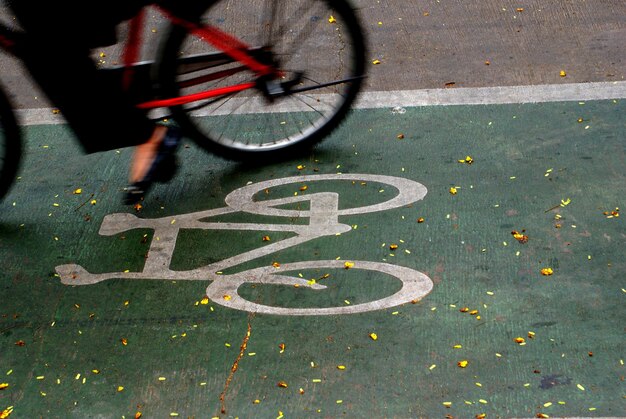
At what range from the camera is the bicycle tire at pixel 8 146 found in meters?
4.41

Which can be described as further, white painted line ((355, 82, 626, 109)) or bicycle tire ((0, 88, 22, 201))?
white painted line ((355, 82, 626, 109))

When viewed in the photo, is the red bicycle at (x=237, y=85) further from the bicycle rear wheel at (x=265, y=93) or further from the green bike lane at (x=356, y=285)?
the green bike lane at (x=356, y=285)

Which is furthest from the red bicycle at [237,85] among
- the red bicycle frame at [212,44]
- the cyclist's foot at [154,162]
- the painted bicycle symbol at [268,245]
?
the painted bicycle symbol at [268,245]

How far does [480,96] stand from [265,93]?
1579 millimetres

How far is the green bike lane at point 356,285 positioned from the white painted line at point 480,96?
5.4 inches

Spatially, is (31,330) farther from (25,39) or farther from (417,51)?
(417,51)

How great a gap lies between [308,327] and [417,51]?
122 inches

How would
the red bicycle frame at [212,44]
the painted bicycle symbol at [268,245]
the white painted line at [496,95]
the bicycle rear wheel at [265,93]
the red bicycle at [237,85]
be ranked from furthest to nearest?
the white painted line at [496,95] < the bicycle rear wheel at [265,93] < the red bicycle at [237,85] < the red bicycle frame at [212,44] < the painted bicycle symbol at [268,245]

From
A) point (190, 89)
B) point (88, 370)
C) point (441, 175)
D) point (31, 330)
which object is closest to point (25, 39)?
point (190, 89)

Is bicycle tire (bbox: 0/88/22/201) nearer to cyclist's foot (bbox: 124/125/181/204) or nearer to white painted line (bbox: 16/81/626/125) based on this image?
cyclist's foot (bbox: 124/125/181/204)

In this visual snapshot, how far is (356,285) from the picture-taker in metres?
3.95

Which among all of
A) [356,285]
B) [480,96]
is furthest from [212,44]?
[480,96]

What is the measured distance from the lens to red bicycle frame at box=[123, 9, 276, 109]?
4320 millimetres

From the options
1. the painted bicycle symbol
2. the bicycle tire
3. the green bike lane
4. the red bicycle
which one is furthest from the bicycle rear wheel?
the bicycle tire
